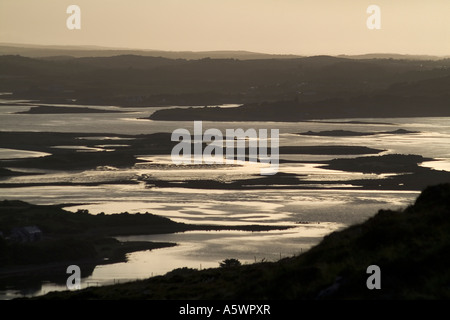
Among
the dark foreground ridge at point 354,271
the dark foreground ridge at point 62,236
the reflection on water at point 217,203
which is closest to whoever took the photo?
the dark foreground ridge at point 354,271

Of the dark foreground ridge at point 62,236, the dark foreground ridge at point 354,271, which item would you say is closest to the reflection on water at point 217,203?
the dark foreground ridge at point 62,236

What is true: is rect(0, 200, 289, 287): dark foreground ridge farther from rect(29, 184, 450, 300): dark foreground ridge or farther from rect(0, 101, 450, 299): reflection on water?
rect(29, 184, 450, 300): dark foreground ridge

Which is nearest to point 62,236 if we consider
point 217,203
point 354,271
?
point 217,203

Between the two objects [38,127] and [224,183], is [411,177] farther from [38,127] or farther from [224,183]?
[38,127]

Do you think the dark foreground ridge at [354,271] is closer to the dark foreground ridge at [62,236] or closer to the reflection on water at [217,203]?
the reflection on water at [217,203]

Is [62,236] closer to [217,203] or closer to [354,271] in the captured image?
[217,203]

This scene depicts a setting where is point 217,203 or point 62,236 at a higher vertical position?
point 62,236

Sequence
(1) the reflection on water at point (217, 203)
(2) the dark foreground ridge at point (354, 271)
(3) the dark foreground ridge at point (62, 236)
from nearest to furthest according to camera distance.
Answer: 1. (2) the dark foreground ridge at point (354, 271)
2. (3) the dark foreground ridge at point (62, 236)
3. (1) the reflection on water at point (217, 203)

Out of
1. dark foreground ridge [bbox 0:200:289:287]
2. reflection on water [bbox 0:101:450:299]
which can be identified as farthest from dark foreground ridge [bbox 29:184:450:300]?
dark foreground ridge [bbox 0:200:289:287]
